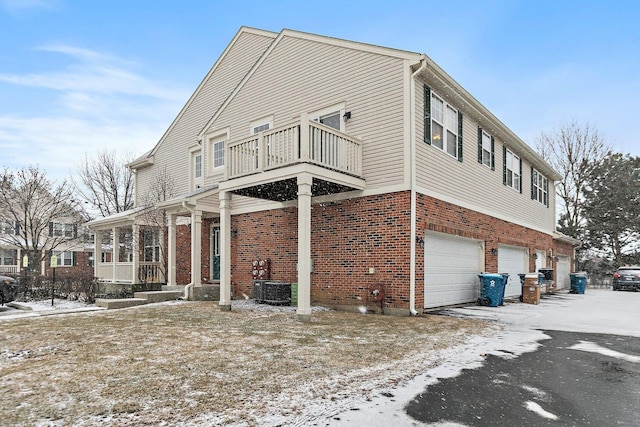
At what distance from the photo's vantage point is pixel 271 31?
48.9 feet

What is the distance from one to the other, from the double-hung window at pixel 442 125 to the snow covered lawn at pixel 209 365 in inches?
191

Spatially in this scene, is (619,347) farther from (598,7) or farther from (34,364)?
(598,7)

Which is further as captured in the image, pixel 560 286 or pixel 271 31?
pixel 560 286

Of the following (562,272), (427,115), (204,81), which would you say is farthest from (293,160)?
(562,272)

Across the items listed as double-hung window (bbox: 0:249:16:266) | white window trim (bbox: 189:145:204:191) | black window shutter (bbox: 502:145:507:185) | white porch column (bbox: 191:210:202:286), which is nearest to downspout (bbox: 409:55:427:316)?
white porch column (bbox: 191:210:202:286)

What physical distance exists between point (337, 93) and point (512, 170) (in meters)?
9.01

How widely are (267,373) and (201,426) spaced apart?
1.53m

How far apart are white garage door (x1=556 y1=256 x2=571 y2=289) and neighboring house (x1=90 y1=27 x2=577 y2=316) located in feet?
26.5

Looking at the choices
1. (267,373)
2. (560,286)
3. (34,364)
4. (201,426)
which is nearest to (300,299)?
(267,373)

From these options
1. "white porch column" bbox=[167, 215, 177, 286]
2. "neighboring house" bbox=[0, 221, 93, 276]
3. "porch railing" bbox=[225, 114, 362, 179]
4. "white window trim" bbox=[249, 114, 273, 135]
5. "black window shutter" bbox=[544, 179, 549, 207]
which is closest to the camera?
"porch railing" bbox=[225, 114, 362, 179]

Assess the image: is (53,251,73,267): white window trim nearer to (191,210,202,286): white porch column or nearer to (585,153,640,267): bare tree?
(191,210,202,286): white porch column

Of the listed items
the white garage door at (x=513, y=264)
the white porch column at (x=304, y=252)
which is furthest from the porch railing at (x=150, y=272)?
the white garage door at (x=513, y=264)

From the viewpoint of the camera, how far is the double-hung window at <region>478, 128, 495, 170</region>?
13547 millimetres

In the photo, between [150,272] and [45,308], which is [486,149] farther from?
[45,308]
